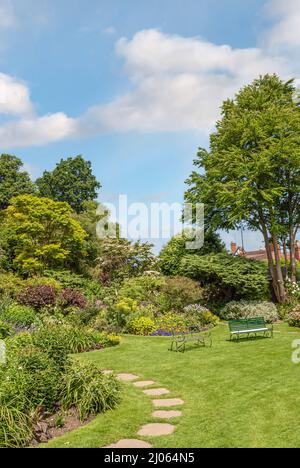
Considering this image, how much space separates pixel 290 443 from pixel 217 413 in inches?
56.7

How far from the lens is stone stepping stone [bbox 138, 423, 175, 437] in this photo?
5.64m

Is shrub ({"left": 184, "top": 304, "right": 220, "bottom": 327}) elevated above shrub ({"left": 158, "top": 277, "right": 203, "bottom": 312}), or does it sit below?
below

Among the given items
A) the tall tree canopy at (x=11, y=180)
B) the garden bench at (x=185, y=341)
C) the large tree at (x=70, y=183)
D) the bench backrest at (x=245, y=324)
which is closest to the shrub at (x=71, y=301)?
the garden bench at (x=185, y=341)

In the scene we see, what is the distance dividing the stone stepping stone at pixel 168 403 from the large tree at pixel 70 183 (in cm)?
3303

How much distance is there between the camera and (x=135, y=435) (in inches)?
221

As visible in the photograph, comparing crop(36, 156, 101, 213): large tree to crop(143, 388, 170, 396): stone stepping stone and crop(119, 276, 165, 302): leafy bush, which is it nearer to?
crop(119, 276, 165, 302): leafy bush

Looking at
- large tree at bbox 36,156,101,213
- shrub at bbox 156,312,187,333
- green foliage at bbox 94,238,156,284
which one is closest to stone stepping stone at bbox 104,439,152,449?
shrub at bbox 156,312,187,333

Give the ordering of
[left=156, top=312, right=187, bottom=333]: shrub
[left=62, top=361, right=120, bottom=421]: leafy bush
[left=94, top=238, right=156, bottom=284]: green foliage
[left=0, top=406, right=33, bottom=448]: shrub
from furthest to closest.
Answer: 1. [left=94, top=238, right=156, bottom=284]: green foliage
2. [left=156, top=312, right=187, bottom=333]: shrub
3. [left=62, top=361, right=120, bottom=421]: leafy bush
4. [left=0, top=406, right=33, bottom=448]: shrub

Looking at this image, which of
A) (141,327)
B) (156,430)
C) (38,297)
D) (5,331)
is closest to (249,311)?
(141,327)

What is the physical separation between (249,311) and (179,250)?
6694mm

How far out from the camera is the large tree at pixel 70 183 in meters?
39.6

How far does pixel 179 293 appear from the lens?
1764 centimetres

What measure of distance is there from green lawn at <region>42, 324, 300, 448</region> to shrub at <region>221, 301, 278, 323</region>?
5115 millimetres
